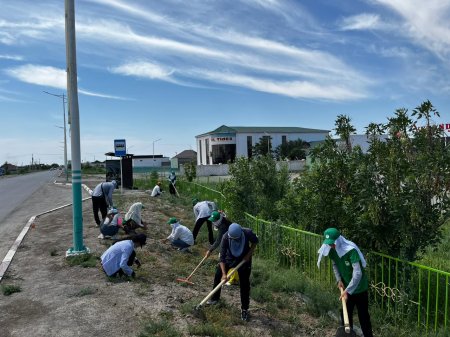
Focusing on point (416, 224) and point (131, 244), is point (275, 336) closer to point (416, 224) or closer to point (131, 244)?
point (416, 224)

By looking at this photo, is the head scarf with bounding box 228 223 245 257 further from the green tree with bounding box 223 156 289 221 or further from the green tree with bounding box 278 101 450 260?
the green tree with bounding box 223 156 289 221

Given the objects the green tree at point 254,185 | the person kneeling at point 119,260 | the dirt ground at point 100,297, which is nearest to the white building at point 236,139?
the green tree at point 254,185

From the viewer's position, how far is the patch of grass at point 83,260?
789cm

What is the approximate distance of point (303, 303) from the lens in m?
6.67

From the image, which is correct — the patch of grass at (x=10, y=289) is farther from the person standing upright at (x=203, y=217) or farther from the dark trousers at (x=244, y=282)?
the person standing upright at (x=203, y=217)

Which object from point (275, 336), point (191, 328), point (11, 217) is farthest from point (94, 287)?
point (11, 217)

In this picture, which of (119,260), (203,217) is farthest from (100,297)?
(203,217)

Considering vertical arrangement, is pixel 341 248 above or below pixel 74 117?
below

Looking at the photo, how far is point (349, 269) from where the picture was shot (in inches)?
201

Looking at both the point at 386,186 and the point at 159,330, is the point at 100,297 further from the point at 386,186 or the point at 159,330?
the point at 386,186

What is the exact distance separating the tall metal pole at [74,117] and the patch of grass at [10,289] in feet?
5.74

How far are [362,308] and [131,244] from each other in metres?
3.80

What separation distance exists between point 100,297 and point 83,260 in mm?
2020

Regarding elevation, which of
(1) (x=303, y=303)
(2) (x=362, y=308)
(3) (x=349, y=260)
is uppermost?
(3) (x=349, y=260)
